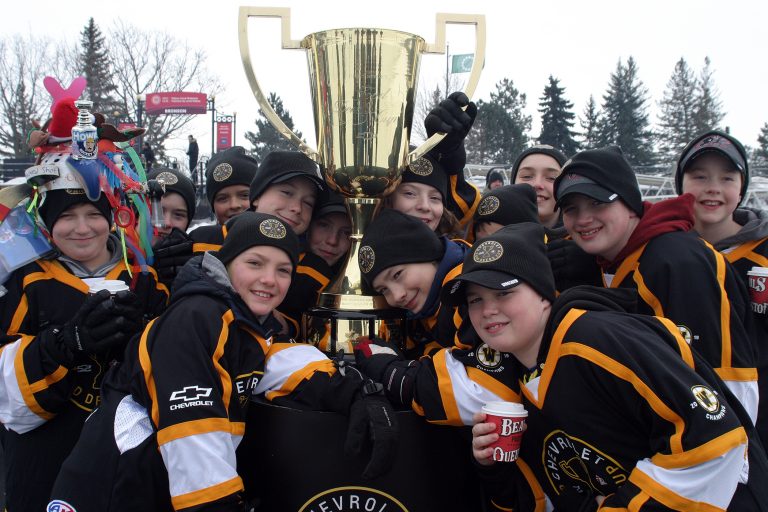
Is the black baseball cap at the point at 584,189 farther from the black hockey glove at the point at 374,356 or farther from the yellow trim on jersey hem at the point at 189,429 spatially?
the yellow trim on jersey hem at the point at 189,429

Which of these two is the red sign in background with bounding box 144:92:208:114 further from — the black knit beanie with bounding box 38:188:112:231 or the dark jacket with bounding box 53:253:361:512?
the dark jacket with bounding box 53:253:361:512

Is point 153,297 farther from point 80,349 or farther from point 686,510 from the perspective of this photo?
point 686,510

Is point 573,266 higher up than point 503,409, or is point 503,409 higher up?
point 573,266

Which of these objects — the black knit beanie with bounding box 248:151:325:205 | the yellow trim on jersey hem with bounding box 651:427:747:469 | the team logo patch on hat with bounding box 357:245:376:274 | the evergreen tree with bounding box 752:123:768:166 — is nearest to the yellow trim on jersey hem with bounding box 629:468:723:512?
the yellow trim on jersey hem with bounding box 651:427:747:469

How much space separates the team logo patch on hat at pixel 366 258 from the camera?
2.30 metres

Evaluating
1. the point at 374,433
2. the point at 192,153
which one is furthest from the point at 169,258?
the point at 192,153

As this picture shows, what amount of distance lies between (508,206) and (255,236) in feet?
4.14

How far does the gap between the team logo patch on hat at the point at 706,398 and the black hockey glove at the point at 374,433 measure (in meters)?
0.84

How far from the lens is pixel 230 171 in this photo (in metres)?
3.57

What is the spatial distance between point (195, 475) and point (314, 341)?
2.44ft

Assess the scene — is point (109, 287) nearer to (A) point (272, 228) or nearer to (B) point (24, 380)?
(B) point (24, 380)

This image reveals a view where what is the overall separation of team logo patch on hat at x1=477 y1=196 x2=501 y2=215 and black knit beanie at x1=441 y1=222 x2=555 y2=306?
34.5 inches

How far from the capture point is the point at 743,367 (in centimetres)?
224

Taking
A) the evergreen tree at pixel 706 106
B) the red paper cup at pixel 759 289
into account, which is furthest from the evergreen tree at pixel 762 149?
the red paper cup at pixel 759 289
